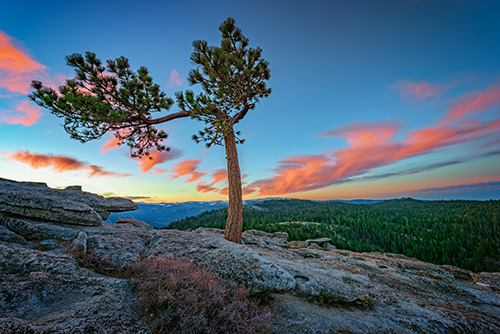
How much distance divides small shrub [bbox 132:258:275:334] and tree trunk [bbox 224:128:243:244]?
6.68m

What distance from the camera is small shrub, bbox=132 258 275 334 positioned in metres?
3.25

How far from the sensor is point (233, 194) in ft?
37.3

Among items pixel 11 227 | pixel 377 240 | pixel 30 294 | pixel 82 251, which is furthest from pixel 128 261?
pixel 377 240

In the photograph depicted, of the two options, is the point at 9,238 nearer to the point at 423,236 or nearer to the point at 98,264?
the point at 98,264

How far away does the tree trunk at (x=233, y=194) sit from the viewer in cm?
1124

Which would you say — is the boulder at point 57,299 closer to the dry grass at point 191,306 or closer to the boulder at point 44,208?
the dry grass at point 191,306

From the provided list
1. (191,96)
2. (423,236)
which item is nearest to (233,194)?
(191,96)

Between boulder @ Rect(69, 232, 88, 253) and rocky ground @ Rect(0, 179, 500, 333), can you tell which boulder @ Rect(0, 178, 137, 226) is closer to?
rocky ground @ Rect(0, 179, 500, 333)

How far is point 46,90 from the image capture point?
33.6 feet

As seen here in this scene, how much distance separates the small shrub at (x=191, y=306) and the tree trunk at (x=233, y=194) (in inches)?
263

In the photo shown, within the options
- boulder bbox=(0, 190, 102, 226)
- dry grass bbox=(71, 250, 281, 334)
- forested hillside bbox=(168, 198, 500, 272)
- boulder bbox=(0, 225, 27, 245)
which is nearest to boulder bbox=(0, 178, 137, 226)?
boulder bbox=(0, 190, 102, 226)

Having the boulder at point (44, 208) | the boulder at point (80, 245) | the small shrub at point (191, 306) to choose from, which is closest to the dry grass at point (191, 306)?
the small shrub at point (191, 306)

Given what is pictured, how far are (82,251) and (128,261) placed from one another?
4.69 ft

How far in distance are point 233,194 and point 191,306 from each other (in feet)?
25.9
